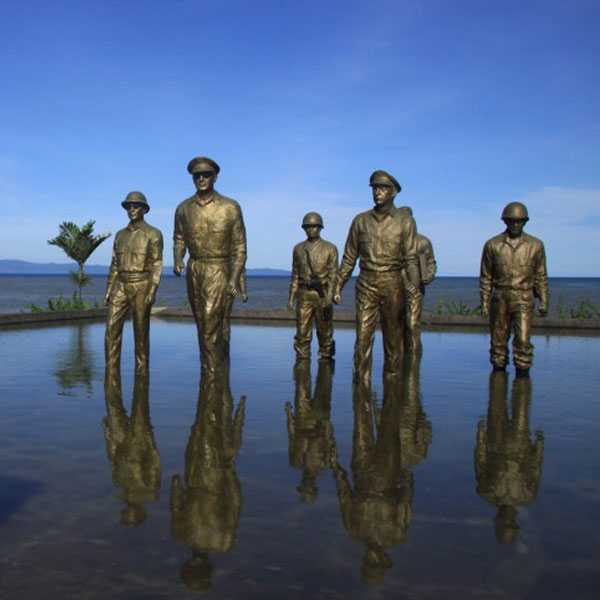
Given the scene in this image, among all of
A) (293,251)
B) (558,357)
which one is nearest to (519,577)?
(293,251)

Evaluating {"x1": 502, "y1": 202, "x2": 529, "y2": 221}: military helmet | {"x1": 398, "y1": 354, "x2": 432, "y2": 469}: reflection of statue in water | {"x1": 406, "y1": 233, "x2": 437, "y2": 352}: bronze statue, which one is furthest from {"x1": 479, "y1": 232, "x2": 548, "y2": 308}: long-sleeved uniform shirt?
{"x1": 398, "y1": 354, "x2": 432, "y2": 469}: reflection of statue in water

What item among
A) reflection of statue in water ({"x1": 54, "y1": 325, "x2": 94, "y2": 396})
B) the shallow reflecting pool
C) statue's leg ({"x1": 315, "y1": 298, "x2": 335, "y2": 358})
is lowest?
the shallow reflecting pool

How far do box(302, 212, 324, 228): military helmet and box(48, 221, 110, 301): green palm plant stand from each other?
14.3m

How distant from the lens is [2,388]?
7805 mm

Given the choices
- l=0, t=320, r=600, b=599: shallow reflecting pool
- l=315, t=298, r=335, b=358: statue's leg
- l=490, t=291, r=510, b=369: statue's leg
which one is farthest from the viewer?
l=315, t=298, r=335, b=358: statue's leg

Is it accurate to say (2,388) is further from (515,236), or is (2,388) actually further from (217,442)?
(515,236)

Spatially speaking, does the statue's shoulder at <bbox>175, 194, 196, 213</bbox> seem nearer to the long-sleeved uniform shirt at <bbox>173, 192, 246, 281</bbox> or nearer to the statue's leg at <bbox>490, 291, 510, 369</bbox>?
the long-sleeved uniform shirt at <bbox>173, 192, 246, 281</bbox>

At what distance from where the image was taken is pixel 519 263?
32.5 feet

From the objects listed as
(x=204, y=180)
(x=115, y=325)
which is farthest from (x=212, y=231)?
(x=115, y=325)

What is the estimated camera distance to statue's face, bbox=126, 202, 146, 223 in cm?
949

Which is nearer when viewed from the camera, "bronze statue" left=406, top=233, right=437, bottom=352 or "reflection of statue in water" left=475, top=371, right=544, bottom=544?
"reflection of statue in water" left=475, top=371, right=544, bottom=544

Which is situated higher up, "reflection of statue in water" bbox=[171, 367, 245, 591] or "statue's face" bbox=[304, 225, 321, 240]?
"statue's face" bbox=[304, 225, 321, 240]

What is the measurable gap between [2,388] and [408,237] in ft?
16.8

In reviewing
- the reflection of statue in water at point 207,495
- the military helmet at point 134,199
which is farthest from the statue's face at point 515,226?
the reflection of statue in water at point 207,495
